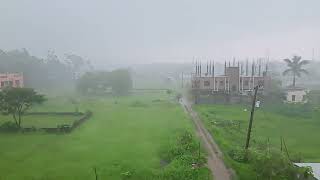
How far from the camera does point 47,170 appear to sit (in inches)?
1114

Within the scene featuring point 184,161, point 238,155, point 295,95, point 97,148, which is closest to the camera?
point 184,161

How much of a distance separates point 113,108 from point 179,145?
32.2 meters

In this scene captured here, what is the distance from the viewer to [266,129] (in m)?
46.0

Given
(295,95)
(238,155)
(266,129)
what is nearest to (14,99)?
(238,155)

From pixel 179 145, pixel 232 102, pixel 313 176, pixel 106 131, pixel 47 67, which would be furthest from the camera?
pixel 47 67

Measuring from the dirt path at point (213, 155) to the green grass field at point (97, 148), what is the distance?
5.62 ft

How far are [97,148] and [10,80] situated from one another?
50.5 metres

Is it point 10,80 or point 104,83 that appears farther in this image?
point 104,83

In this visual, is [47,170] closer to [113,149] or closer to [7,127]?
[113,149]

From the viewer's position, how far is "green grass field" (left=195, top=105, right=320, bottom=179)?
34.7 metres

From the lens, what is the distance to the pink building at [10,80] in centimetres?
7588

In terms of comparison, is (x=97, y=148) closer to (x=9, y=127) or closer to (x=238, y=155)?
(x=238, y=155)

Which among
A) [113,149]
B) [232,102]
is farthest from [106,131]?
[232,102]

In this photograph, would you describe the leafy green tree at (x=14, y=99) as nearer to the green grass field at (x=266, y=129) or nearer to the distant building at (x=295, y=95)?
the green grass field at (x=266, y=129)
